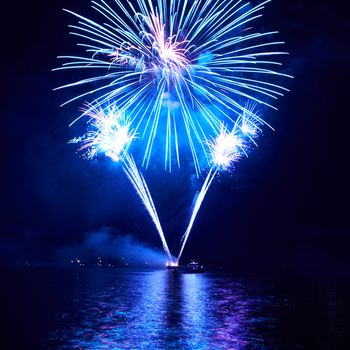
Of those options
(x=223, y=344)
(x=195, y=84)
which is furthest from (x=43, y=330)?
(x=195, y=84)

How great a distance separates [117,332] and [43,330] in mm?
4611

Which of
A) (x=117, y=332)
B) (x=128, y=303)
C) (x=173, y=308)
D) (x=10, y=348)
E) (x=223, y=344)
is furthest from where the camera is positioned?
(x=128, y=303)

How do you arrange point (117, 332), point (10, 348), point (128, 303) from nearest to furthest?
point (10, 348) → point (117, 332) → point (128, 303)

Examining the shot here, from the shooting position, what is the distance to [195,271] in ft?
428

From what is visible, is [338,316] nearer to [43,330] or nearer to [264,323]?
[264,323]

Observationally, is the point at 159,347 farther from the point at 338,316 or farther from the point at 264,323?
the point at 338,316

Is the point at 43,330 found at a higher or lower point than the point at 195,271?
lower

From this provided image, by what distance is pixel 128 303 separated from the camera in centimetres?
4181

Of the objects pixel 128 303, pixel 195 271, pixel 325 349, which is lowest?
pixel 325 349

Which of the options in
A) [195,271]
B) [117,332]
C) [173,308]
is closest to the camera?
[117,332]

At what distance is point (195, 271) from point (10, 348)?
370 feet

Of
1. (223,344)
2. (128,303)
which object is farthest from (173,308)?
(223,344)

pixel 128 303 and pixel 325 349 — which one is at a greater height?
pixel 128 303

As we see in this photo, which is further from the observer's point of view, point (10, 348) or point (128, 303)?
point (128, 303)
